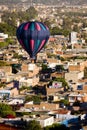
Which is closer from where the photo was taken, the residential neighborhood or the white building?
the residential neighborhood

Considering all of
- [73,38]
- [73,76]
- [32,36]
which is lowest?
[73,38]

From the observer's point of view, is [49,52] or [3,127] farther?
[49,52]

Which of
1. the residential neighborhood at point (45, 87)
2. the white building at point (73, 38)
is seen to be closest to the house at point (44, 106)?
the residential neighborhood at point (45, 87)

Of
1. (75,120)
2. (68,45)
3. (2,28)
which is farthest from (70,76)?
(2,28)

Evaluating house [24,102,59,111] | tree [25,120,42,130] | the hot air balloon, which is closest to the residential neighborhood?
house [24,102,59,111]

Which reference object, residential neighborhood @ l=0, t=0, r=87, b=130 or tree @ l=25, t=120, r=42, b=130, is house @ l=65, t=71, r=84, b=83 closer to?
residential neighborhood @ l=0, t=0, r=87, b=130

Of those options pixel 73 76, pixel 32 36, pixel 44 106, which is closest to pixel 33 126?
pixel 44 106

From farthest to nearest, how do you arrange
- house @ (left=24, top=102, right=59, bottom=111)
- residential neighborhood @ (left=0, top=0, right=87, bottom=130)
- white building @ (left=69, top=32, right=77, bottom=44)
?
white building @ (left=69, top=32, right=77, bottom=44) < house @ (left=24, top=102, right=59, bottom=111) < residential neighborhood @ (left=0, top=0, right=87, bottom=130)

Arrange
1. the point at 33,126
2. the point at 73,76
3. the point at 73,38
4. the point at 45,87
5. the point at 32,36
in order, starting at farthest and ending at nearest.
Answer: the point at 73,38
the point at 32,36
the point at 73,76
the point at 45,87
the point at 33,126

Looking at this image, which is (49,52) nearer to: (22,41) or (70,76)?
(22,41)

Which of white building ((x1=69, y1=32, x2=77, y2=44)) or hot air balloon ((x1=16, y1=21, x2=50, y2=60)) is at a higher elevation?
hot air balloon ((x1=16, y1=21, x2=50, y2=60))

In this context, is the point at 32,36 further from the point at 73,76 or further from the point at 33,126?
the point at 33,126
